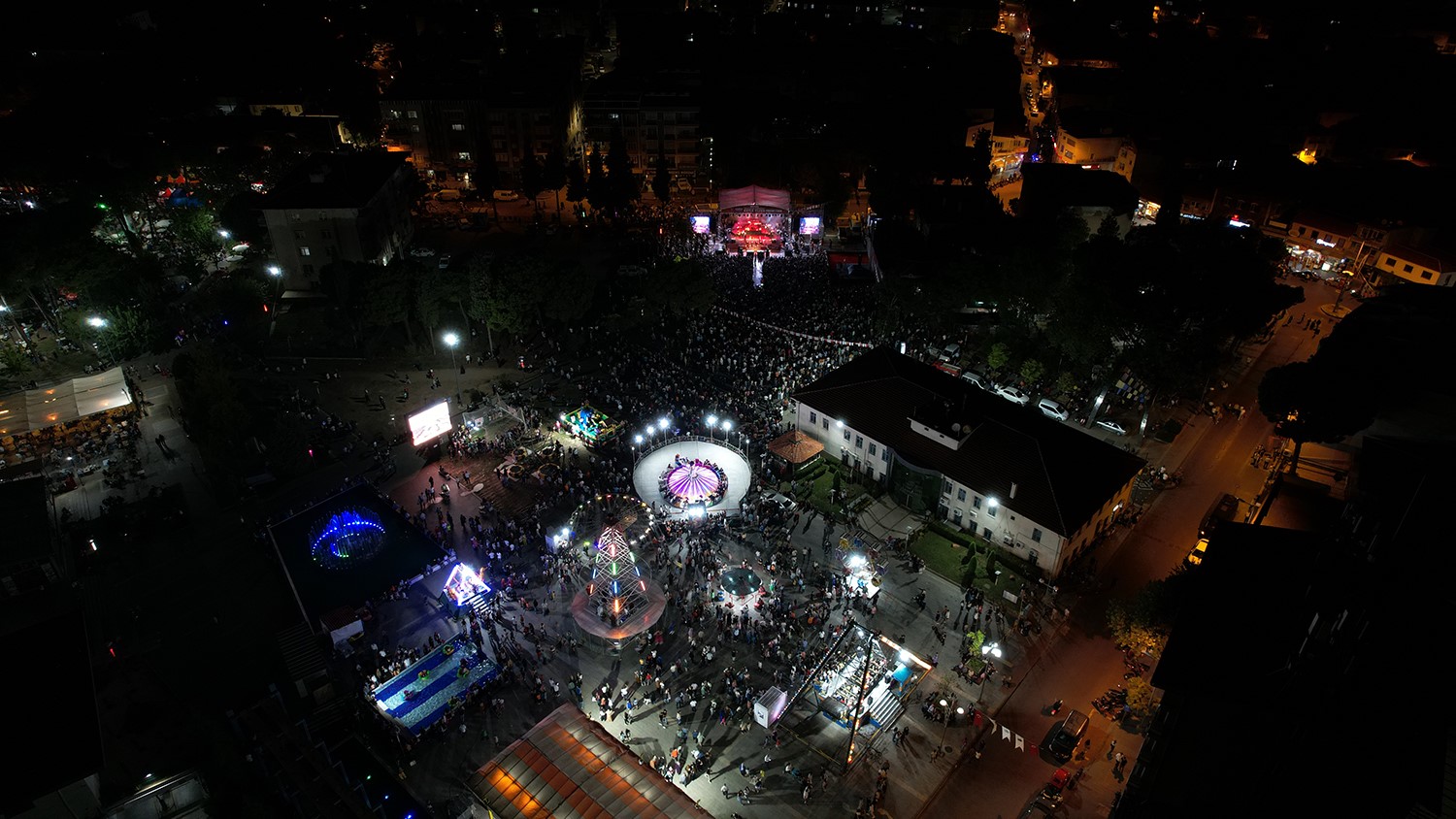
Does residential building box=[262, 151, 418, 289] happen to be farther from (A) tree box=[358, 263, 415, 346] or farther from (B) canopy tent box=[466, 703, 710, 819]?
(B) canopy tent box=[466, 703, 710, 819]

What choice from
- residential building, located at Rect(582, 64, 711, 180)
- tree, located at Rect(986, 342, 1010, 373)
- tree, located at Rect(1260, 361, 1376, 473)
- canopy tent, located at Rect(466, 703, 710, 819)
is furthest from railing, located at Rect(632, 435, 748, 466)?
residential building, located at Rect(582, 64, 711, 180)

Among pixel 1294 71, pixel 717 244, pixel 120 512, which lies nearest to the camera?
pixel 120 512

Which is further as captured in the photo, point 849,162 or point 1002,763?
point 849,162

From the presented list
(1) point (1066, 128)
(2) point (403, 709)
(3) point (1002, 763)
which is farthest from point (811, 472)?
(1) point (1066, 128)

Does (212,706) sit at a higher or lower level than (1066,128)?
lower

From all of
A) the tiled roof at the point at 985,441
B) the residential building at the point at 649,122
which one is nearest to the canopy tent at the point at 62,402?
the tiled roof at the point at 985,441

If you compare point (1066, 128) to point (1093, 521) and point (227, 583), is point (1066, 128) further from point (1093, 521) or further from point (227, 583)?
point (227, 583)

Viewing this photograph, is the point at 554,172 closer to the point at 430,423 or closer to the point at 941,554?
the point at 430,423
